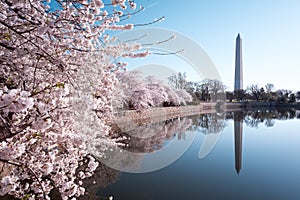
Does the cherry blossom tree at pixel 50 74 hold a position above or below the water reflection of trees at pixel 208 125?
above

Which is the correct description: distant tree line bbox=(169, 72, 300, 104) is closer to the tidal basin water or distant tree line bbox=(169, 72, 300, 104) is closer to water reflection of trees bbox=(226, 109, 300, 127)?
water reflection of trees bbox=(226, 109, 300, 127)

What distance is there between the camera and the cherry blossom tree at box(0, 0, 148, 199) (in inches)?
65.4

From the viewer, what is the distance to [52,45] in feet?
8.09

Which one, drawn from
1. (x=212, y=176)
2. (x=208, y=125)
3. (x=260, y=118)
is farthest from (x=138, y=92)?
(x=260, y=118)

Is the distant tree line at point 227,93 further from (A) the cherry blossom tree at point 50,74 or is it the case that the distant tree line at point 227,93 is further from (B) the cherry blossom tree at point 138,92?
(A) the cherry blossom tree at point 50,74

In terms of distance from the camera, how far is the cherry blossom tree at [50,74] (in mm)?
1661

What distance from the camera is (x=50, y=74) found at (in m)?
2.70

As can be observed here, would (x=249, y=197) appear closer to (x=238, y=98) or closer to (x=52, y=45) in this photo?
(x=52, y=45)

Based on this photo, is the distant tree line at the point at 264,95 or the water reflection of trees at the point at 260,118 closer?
the water reflection of trees at the point at 260,118

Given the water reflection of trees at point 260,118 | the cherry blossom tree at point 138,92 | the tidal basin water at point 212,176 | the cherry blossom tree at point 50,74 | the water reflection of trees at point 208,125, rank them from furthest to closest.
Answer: the water reflection of trees at point 260,118
the cherry blossom tree at point 138,92
the water reflection of trees at point 208,125
the tidal basin water at point 212,176
the cherry blossom tree at point 50,74

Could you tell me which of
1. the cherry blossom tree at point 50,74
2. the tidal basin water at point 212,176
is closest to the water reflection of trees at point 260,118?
the tidal basin water at point 212,176

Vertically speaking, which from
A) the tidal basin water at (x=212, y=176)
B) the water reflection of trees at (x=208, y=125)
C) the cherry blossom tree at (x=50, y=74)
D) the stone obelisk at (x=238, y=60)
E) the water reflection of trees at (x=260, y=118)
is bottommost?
the tidal basin water at (x=212, y=176)

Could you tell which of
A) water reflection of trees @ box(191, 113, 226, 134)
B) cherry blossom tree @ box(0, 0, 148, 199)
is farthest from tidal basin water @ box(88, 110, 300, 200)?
water reflection of trees @ box(191, 113, 226, 134)

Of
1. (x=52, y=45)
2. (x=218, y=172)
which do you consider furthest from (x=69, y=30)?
(x=218, y=172)
